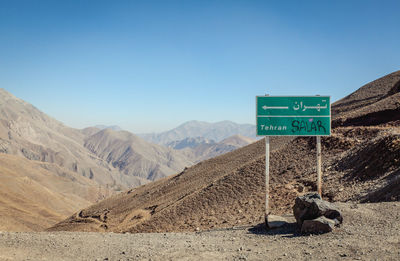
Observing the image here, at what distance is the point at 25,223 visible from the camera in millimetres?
34844

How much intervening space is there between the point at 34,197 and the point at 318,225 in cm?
6322

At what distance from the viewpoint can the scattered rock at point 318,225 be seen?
827 centimetres


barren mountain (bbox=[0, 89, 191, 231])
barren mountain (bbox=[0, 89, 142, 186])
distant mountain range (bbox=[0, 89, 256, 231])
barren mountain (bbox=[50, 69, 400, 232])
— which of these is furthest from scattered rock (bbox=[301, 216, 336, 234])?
barren mountain (bbox=[0, 89, 142, 186])

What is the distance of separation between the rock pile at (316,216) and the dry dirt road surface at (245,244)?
228 millimetres

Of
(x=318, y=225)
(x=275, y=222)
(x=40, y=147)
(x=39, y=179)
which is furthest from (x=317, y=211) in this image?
(x=40, y=147)

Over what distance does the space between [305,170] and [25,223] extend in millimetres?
31883

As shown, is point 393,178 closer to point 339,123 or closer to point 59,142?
point 339,123

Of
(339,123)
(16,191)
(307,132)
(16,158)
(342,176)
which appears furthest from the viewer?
(16,158)

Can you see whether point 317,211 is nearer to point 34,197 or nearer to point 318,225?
point 318,225

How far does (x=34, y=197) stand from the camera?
197 ft

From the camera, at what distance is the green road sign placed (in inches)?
412

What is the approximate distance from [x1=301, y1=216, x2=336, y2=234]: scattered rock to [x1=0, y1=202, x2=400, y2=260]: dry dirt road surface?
201 mm

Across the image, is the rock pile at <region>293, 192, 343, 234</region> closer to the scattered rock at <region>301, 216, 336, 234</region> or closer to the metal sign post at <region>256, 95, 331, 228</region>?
the scattered rock at <region>301, 216, 336, 234</region>

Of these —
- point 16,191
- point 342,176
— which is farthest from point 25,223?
point 342,176
